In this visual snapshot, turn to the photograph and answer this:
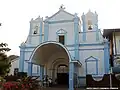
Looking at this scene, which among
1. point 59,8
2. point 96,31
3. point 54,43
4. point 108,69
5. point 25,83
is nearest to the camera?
point 25,83

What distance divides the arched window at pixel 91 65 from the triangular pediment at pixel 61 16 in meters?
5.75

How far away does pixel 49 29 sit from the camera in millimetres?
26625

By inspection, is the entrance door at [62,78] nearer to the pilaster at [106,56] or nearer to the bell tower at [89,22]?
the bell tower at [89,22]

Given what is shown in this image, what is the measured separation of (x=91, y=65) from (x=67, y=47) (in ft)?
11.7

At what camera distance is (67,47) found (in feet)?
81.9

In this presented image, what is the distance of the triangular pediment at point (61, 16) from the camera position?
26125mm

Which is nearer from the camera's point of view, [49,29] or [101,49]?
[101,49]

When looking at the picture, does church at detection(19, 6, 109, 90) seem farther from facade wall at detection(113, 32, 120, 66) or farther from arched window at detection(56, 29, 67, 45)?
facade wall at detection(113, 32, 120, 66)

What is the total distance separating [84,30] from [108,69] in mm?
5748

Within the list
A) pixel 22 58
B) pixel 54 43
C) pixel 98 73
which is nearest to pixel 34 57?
pixel 54 43

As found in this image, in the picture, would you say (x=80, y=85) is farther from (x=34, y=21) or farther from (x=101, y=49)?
(x=34, y=21)

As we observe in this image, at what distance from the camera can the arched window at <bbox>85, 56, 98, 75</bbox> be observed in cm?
2377

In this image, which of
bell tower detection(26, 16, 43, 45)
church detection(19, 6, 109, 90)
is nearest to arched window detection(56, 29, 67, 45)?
church detection(19, 6, 109, 90)

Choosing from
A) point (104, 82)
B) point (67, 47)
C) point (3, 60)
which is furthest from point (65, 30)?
point (3, 60)
